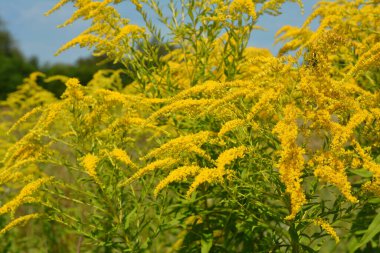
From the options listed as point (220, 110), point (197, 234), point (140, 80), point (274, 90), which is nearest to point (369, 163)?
point (274, 90)

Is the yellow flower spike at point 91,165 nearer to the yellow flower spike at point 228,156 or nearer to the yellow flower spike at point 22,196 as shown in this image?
the yellow flower spike at point 22,196

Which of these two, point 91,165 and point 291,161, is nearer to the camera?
point 291,161

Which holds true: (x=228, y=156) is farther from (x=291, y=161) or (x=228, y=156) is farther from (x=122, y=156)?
(x=122, y=156)

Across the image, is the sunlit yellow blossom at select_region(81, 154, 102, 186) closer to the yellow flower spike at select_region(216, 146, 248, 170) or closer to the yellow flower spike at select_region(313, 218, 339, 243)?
the yellow flower spike at select_region(216, 146, 248, 170)

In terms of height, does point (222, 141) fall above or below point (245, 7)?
below

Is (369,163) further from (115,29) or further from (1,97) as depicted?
(1,97)

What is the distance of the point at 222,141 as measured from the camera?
3.15 meters

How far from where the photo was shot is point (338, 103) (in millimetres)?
3027

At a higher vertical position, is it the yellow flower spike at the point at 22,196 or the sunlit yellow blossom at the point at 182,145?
the sunlit yellow blossom at the point at 182,145

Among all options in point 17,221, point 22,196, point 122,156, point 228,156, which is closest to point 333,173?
point 228,156

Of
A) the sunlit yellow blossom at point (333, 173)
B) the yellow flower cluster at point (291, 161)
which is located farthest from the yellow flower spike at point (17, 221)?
the sunlit yellow blossom at point (333, 173)

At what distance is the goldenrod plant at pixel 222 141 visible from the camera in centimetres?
298

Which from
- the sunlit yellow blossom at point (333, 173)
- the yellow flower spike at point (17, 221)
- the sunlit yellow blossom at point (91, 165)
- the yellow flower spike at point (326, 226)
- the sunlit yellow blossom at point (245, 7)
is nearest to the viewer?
the sunlit yellow blossom at point (333, 173)

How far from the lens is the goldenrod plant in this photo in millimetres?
2977
